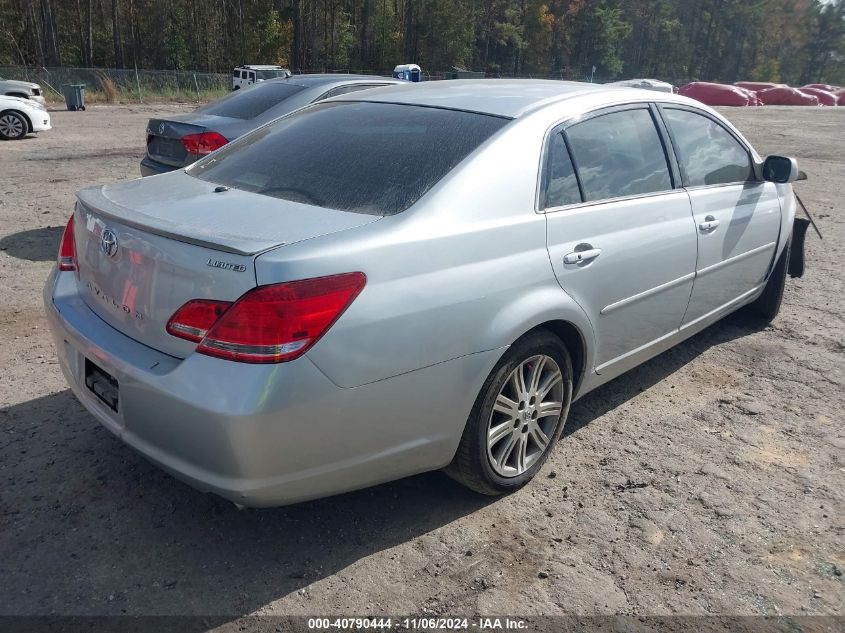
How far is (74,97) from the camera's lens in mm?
23047

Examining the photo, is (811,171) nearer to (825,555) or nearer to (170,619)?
(825,555)

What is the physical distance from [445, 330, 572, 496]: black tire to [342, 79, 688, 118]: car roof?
103 centimetres

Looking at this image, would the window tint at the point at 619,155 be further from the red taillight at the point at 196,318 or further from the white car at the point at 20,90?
the white car at the point at 20,90

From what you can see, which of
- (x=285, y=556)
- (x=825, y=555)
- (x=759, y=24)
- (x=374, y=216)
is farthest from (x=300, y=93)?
(x=759, y=24)

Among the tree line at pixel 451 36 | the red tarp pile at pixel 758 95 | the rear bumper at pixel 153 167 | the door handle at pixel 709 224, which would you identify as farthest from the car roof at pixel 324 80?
the tree line at pixel 451 36

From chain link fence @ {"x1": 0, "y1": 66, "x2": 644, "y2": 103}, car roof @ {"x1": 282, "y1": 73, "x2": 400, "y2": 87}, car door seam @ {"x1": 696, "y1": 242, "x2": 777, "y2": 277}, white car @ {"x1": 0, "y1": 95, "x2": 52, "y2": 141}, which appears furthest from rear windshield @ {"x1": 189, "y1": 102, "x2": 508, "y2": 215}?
chain link fence @ {"x1": 0, "y1": 66, "x2": 644, "y2": 103}

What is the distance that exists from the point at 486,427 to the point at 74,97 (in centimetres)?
2453

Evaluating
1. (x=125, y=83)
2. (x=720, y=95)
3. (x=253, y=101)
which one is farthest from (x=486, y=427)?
(x=720, y=95)

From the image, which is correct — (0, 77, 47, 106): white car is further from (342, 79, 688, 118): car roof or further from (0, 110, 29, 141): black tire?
(342, 79, 688, 118): car roof

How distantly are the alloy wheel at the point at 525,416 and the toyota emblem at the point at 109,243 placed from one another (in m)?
1.58

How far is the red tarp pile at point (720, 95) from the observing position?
4066cm

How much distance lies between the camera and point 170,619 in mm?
2328

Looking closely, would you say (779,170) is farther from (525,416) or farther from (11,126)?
(11,126)

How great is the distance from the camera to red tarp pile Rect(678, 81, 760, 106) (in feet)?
133
